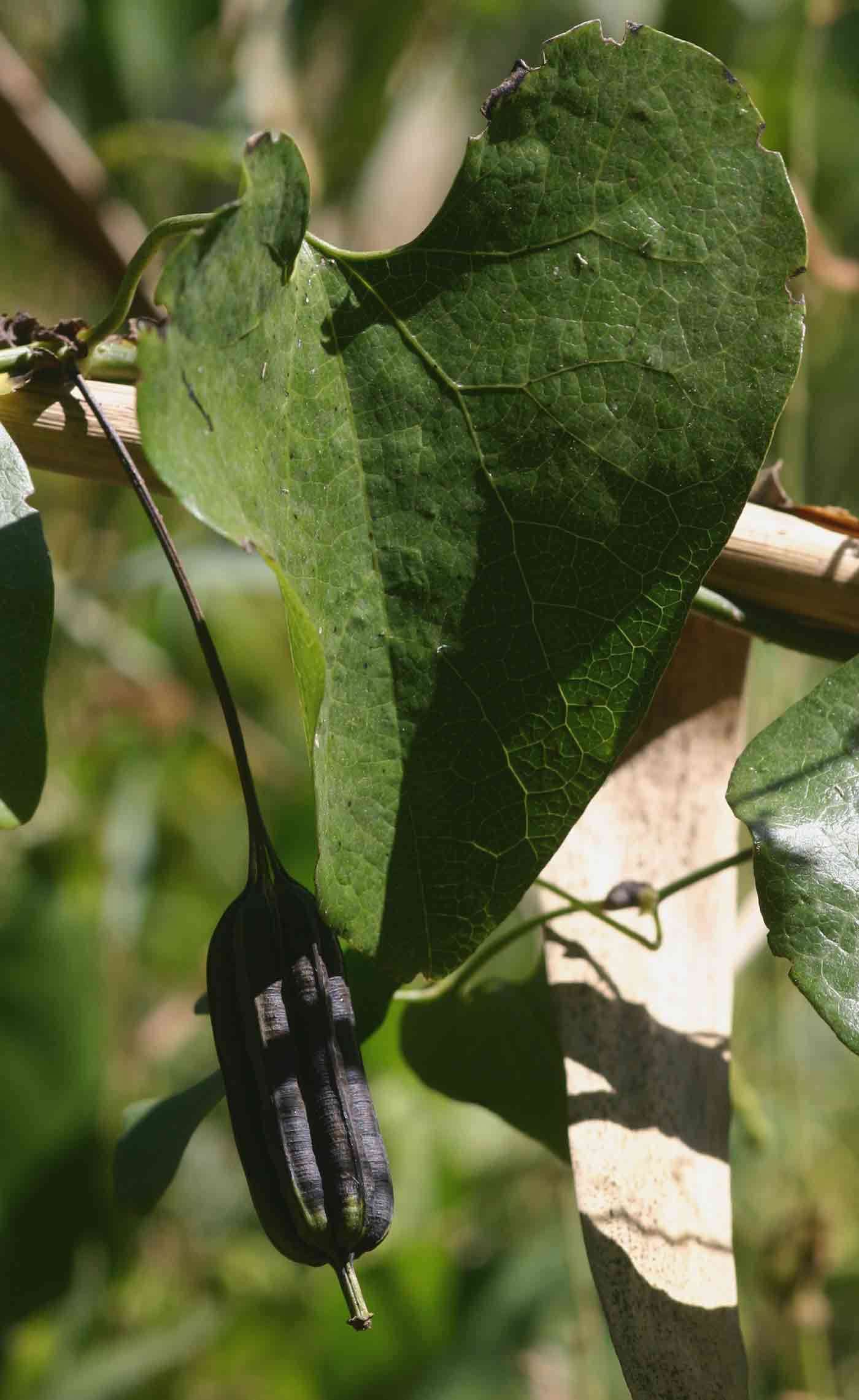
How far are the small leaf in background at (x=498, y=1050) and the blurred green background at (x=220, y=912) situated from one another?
0.36 metres


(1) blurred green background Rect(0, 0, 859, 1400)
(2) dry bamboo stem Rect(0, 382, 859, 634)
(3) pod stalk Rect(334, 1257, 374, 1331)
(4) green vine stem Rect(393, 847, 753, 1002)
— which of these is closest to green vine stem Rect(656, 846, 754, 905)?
(4) green vine stem Rect(393, 847, 753, 1002)

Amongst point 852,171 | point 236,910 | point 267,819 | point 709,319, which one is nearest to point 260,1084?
point 236,910

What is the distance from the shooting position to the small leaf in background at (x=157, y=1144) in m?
0.48

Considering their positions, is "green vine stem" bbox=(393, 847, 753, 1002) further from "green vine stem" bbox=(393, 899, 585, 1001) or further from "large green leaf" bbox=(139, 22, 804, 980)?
"large green leaf" bbox=(139, 22, 804, 980)

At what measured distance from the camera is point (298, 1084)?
0.38 metres

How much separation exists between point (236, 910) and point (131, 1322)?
1077 mm

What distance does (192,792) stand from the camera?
150 centimetres

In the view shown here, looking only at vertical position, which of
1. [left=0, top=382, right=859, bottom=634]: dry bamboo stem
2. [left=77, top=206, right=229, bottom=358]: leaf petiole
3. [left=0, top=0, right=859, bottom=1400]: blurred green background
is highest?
[left=77, top=206, right=229, bottom=358]: leaf petiole

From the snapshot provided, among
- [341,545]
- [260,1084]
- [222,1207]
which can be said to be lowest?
[222,1207]

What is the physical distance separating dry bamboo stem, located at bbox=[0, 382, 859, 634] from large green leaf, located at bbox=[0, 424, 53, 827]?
38mm

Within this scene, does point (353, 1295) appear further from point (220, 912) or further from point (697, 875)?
point (220, 912)

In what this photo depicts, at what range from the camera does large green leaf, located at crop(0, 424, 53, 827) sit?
16.2 inches

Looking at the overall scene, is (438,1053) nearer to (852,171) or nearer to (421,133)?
(852,171)

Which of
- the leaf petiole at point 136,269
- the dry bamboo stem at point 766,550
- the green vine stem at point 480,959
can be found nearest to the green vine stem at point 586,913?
the green vine stem at point 480,959
